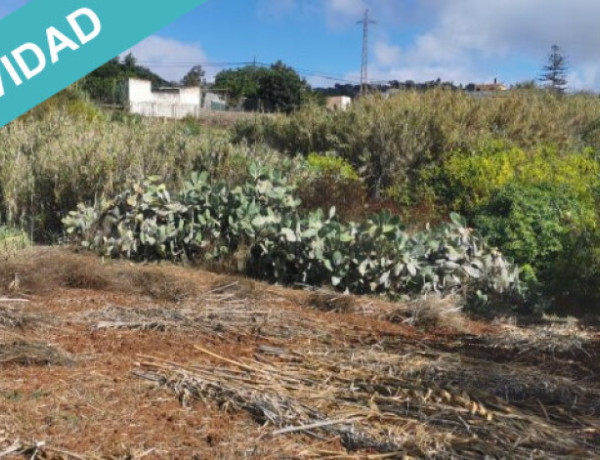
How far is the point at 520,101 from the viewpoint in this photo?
13.3 m

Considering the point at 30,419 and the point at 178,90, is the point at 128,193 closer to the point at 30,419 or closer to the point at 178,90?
the point at 30,419

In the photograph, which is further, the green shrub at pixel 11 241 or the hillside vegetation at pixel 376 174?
the green shrub at pixel 11 241

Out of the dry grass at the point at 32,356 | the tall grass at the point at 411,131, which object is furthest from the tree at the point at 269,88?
the dry grass at the point at 32,356

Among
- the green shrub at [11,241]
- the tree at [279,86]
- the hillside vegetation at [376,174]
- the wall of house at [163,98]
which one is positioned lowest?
the green shrub at [11,241]

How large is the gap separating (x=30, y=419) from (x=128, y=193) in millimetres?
4550

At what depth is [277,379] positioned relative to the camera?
3711mm

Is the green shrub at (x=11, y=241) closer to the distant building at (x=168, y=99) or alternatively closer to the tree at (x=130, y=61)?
the distant building at (x=168, y=99)

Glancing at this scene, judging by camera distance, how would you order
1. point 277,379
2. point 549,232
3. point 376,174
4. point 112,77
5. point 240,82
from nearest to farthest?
point 277,379 → point 549,232 → point 376,174 → point 112,77 → point 240,82

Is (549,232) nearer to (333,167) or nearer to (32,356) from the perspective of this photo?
(333,167)

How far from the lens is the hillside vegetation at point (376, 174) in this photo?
660cm

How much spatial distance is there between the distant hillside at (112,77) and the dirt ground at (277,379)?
97.9 feet

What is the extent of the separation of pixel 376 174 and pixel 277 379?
813cm

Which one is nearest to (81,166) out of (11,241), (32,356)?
(11,241)

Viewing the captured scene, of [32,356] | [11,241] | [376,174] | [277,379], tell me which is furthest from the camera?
[376,174]
